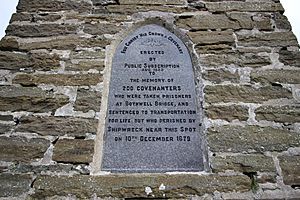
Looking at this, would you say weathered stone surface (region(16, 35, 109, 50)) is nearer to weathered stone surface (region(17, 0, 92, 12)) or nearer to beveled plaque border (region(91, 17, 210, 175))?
beveled plaque border (region(91, 17, 210, 175))

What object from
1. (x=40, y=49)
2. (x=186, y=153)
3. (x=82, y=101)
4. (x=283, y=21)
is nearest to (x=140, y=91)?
(x=82, y=101)

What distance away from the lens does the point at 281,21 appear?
301cm

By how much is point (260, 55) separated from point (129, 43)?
1.12 m

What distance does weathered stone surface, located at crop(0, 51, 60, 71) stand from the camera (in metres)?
2.68

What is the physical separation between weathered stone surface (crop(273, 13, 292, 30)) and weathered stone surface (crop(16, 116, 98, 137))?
187 cm

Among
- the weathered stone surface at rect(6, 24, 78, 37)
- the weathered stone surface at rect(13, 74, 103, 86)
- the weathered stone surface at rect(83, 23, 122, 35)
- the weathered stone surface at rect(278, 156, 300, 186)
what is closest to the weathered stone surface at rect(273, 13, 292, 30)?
the weathered stone surface at rect(278, 156, 300, 186)

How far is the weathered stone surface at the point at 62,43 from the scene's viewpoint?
2820 millimetres

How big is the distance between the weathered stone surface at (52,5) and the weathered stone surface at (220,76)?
131 centimetres

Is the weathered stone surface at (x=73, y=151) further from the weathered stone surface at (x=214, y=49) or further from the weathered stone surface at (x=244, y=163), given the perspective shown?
the weathered stone surface at (x=214, y=49)

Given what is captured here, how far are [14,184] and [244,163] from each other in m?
1.51

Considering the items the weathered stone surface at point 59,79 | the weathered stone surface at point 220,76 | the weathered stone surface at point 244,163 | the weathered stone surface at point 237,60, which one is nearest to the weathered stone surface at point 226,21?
the weathered stone surface at point 237,60

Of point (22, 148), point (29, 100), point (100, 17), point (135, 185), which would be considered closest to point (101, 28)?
point (100, 17)

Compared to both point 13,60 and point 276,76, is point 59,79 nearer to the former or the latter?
point 13,60

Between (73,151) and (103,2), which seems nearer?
(73,151)
